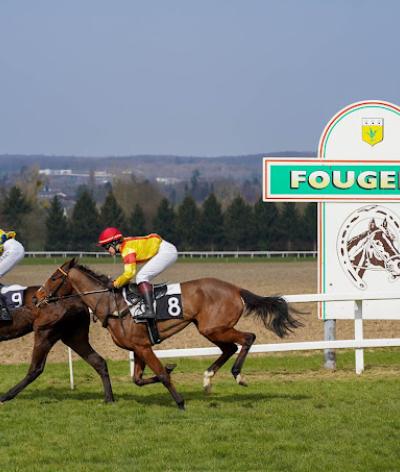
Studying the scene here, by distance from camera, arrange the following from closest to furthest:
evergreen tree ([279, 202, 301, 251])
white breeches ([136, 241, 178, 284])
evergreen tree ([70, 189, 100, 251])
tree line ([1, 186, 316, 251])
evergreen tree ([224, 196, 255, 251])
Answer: white breeches ([136, 241, 178, 284]), tree line ([1, 186, 316, 251]), evergreen tree ([70, 189, 100, 251]), evergreen tree ([279, 202, 301, 251]), evergreen tree ([224, 196, 255, 251])

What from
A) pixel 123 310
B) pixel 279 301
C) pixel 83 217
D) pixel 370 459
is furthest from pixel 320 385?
pixel 83 217

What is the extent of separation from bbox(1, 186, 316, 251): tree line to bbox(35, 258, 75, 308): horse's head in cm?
5385

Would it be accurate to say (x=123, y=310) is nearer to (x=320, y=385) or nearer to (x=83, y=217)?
(x=320, y=385)

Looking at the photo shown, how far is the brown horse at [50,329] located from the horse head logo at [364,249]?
4.44m

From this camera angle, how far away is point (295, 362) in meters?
14.2

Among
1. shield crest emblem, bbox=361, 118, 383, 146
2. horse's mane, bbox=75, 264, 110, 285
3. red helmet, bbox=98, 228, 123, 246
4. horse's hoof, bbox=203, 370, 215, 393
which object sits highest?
shield crest emblem, bbox=361, 118, 383, 146

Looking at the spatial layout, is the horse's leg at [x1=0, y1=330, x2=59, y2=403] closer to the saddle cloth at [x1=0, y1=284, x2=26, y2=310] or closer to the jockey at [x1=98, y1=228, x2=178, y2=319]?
the saddle cloth at [x1=0, y1=284, x2=26, y2=310]

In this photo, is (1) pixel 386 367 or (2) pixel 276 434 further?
(1) pixel 386 367

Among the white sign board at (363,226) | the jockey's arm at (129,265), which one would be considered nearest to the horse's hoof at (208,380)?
the jockey's arm at (129,265)

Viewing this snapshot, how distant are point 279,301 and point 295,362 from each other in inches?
161

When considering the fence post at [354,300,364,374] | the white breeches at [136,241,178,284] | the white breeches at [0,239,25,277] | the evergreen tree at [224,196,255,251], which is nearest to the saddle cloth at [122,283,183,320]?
the white breeches at [136,241,178,284]

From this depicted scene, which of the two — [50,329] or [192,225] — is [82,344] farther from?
[192,225]

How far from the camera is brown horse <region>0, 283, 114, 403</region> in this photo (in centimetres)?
1008

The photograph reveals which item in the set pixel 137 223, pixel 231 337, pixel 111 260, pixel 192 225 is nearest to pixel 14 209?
pixel 137 223
